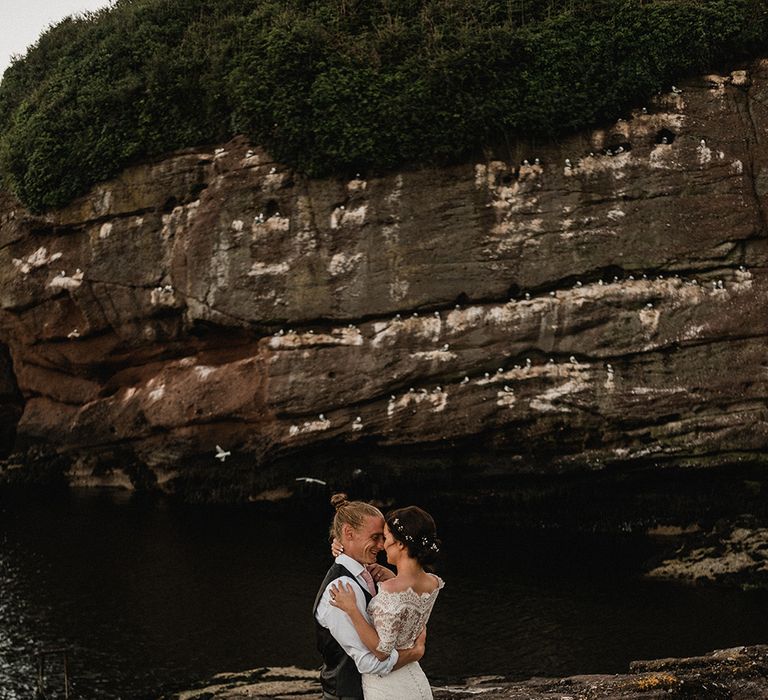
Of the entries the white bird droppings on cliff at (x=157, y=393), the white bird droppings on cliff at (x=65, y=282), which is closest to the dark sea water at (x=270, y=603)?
the white bird droppings on cliff at (x=157, y=393)

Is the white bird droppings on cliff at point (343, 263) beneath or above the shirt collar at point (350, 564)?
above

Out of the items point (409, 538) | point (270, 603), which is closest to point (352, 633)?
point (409, 538)

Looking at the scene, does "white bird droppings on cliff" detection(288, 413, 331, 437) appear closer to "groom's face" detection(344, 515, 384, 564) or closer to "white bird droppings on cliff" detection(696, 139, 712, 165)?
"white bird droppings on cliff" detection(696, 139, 712, 165)

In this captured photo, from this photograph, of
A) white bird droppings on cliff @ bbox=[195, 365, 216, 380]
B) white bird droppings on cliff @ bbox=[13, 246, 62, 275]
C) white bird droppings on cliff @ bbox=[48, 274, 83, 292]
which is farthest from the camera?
white bird droppings on cliff @ bbox=[13, 246, 62, 275]

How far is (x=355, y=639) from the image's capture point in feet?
19.1

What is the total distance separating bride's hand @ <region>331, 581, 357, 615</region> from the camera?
19.1ft

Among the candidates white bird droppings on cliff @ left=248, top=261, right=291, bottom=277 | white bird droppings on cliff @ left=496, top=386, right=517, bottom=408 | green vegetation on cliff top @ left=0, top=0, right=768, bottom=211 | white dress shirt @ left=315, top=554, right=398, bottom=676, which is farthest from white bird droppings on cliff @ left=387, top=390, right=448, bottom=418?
white dress shirt @ left=315, top=554, right=398, bottom=676

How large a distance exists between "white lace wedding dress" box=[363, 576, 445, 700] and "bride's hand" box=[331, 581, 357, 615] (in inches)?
5.5

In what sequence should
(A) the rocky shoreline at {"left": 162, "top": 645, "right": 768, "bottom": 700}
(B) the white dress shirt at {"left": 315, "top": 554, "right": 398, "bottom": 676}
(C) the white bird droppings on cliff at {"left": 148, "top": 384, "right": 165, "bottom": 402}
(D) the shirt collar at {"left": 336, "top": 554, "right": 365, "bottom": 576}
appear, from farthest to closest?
(C) the white bird droppings on cliff at {"left": 148, "top": 384, "right": 165, "bottom": 402} → (A) the rocky shoreline at {"left": 162, "top": 645, "right": 768, "bottom": 700} → (D) the shirt collar at {"left": 336, "top": 554, "right": 365, "bottom": 576} → (B) the white dress shirt at {"left": 315, "top": 554, "right": 398, "bottom": 676}

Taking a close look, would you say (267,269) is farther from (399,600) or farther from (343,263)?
(399,600)

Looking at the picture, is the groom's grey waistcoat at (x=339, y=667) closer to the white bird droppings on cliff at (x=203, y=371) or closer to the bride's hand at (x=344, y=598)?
the bride's hand at (x=344, y=598)

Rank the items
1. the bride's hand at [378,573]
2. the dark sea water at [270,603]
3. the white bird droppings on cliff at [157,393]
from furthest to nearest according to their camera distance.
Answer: the white bird droppings on cliff at [157,393] < the dark sea water at [270,603] < the bride's hand at [378,573]

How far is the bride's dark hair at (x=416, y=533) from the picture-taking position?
5.70m

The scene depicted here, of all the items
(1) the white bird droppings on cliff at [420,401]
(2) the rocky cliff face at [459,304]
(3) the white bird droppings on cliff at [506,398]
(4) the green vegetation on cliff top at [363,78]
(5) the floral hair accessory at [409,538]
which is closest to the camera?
(5) the floral hair accessory at [409,538]
